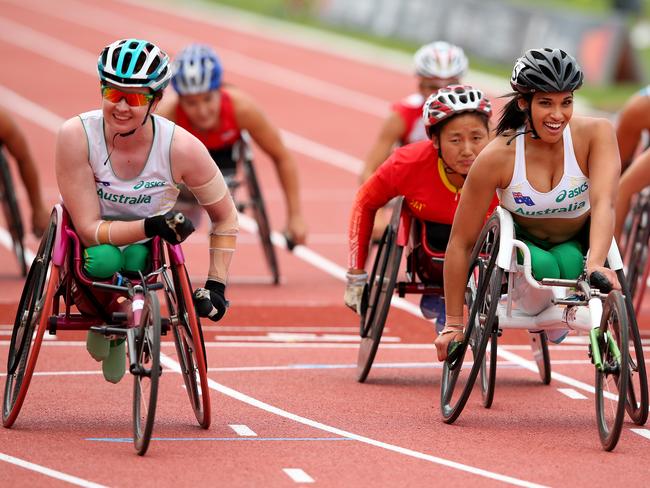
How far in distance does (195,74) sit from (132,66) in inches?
177

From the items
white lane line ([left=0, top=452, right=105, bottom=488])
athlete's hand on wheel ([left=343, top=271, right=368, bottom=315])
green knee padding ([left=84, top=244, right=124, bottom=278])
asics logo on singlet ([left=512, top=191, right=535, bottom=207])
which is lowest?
white lane line ([left=0, top=452, right=105, bottom=488])

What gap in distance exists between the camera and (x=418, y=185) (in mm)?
8883

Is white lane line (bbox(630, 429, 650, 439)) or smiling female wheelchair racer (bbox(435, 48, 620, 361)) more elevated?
smiling female wheelchair racer (bbox(435, 48, 620, 361))

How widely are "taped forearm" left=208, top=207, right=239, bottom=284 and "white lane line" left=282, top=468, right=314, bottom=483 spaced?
1.16 m

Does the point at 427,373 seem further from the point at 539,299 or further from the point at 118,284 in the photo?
the point at 118,284

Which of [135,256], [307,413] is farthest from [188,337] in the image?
[307,413]

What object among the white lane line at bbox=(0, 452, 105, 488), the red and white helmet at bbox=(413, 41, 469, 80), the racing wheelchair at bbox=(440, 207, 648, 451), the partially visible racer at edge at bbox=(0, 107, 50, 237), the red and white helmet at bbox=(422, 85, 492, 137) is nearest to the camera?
the white lane line at bbox=(0, 452, 105, 488)

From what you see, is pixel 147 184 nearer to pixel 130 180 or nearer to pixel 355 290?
pixel 130 180

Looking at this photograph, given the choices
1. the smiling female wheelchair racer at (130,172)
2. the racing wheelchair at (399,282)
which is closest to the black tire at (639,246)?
the racing wheelchair at (399,282)

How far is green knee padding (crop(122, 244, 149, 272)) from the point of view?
7.65 metres

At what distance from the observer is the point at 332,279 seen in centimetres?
1389

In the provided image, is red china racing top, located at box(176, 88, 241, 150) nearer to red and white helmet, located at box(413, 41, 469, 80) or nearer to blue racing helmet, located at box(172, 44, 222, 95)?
blue racing helmet, located at box(172, 44, 222, 95)

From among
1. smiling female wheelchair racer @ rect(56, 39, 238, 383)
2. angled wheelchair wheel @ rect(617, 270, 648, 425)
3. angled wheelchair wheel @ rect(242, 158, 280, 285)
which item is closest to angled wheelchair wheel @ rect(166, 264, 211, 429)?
smiling female wheelchair racer @ rect(56, 39, 238, 383)

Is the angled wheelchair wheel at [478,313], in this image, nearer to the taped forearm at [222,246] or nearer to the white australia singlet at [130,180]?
the taped forearm at [222,246]
